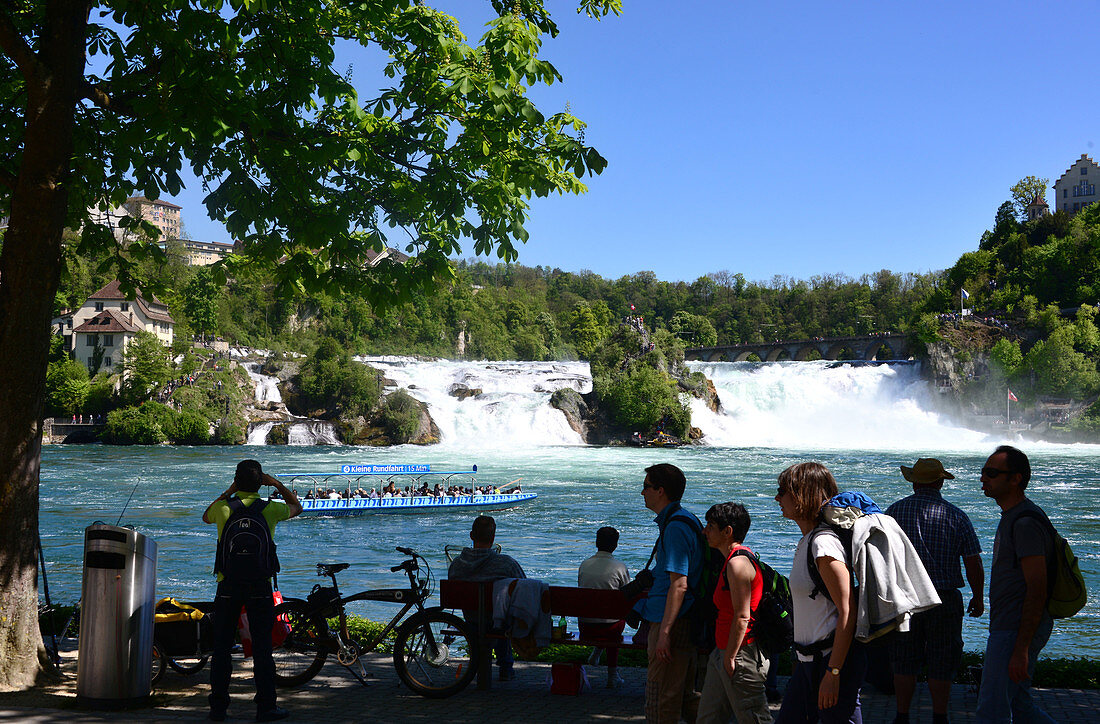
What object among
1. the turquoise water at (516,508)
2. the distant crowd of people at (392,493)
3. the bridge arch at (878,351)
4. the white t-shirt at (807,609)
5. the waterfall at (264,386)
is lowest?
the turquoise water at (516,508)

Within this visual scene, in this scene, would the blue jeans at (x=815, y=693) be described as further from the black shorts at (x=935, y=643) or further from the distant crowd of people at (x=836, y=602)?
the black shorts at (x=935, y=643)

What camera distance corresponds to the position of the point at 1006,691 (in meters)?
4.68

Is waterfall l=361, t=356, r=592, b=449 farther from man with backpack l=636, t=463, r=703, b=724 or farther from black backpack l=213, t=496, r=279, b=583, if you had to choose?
man with backpack l=636, t=463, r=703, b=724

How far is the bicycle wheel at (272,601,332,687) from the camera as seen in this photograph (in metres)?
7.15

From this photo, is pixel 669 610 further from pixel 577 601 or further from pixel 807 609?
pixel 577 601

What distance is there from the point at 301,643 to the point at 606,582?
2.44m

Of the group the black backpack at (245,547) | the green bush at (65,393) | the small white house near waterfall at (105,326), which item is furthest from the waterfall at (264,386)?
the black backpack at (245,547)

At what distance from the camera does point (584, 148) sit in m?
8.15

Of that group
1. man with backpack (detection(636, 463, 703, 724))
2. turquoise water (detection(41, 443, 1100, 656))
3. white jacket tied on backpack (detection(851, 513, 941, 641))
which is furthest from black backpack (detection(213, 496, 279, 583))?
turquoise water (detection(41, 443, 1100, 656))

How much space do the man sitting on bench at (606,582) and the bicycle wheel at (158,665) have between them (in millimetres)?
3169

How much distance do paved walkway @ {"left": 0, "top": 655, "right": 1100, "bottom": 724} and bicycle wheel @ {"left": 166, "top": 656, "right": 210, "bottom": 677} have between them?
0.20ft

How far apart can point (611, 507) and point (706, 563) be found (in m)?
25.0

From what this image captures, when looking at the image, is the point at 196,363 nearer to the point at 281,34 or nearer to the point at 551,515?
the point at 551,515

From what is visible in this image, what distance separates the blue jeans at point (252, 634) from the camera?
19.7 ft
